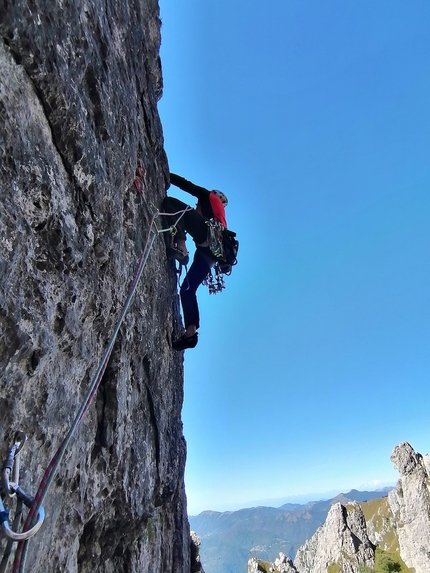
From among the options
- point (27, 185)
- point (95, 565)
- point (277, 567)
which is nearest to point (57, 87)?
point (27, 185)

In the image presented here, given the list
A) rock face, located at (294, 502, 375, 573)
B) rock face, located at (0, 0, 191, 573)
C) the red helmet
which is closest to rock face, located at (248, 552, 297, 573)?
rock face, located at (294, 502, 375, 573)

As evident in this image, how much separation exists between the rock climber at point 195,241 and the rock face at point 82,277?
0.90 meters

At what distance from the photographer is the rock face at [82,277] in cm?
377

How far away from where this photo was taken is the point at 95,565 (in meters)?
6.29

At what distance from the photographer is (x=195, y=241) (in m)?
9.94

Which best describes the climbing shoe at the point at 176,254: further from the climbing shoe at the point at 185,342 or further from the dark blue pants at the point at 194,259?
the climbing shoe at the point at 185,342

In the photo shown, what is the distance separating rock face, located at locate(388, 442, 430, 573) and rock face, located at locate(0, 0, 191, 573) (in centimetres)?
5812

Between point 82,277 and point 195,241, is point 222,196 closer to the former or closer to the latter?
point 195,241

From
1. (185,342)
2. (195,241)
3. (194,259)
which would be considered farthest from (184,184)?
(185,342)

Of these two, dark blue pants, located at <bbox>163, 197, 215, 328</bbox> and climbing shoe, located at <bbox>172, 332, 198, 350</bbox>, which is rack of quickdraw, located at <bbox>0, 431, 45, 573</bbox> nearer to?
climbing shoe, located at <bbox>172, 332, 198, 350</bbox>

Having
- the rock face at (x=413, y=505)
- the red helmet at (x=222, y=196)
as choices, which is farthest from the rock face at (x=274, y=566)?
the red helmet at (x=222, y=196)

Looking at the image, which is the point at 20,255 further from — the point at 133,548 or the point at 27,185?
the point at 133,548

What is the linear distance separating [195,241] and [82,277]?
512cm

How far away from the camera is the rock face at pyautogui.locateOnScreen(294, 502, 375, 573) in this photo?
54906 millimetres
